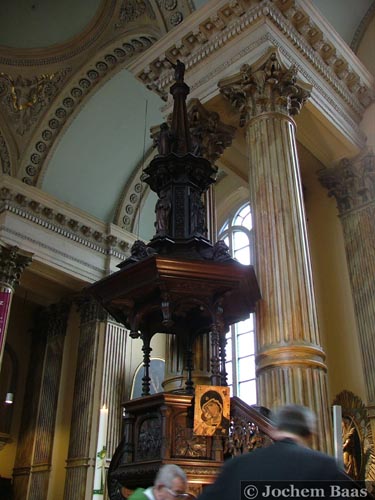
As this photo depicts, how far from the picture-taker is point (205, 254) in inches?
202

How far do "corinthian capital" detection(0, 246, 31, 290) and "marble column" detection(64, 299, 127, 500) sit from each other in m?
1.97

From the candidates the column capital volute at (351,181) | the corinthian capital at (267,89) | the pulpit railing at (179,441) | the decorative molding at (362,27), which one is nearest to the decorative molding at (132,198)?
the decorative molding at (362,27)

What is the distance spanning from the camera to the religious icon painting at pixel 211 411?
4250mm

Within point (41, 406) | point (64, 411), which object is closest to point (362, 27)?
point (64, 411)

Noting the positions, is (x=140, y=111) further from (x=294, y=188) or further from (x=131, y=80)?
(x=294, y=188)

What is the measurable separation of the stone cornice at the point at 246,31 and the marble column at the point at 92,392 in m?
5.99

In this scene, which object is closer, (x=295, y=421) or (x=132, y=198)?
(x=295, y=421)

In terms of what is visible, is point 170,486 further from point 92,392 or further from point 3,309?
point 92,392

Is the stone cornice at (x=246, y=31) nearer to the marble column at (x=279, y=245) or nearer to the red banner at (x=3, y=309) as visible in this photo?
the marble column at (x=279, y=245)

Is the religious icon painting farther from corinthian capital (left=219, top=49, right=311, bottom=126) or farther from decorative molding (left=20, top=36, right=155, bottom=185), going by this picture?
decorative molding (left=20, top=36, right=155, bottom=185)

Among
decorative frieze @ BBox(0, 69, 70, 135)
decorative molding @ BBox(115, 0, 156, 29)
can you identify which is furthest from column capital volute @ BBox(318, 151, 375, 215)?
decorative frieze @ BBox(0, 69, 70, 135)

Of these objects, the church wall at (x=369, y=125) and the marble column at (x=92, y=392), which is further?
the marble column at (x=92, y=392)

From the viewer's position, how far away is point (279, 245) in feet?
18.4

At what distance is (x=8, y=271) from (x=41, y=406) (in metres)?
3.46
